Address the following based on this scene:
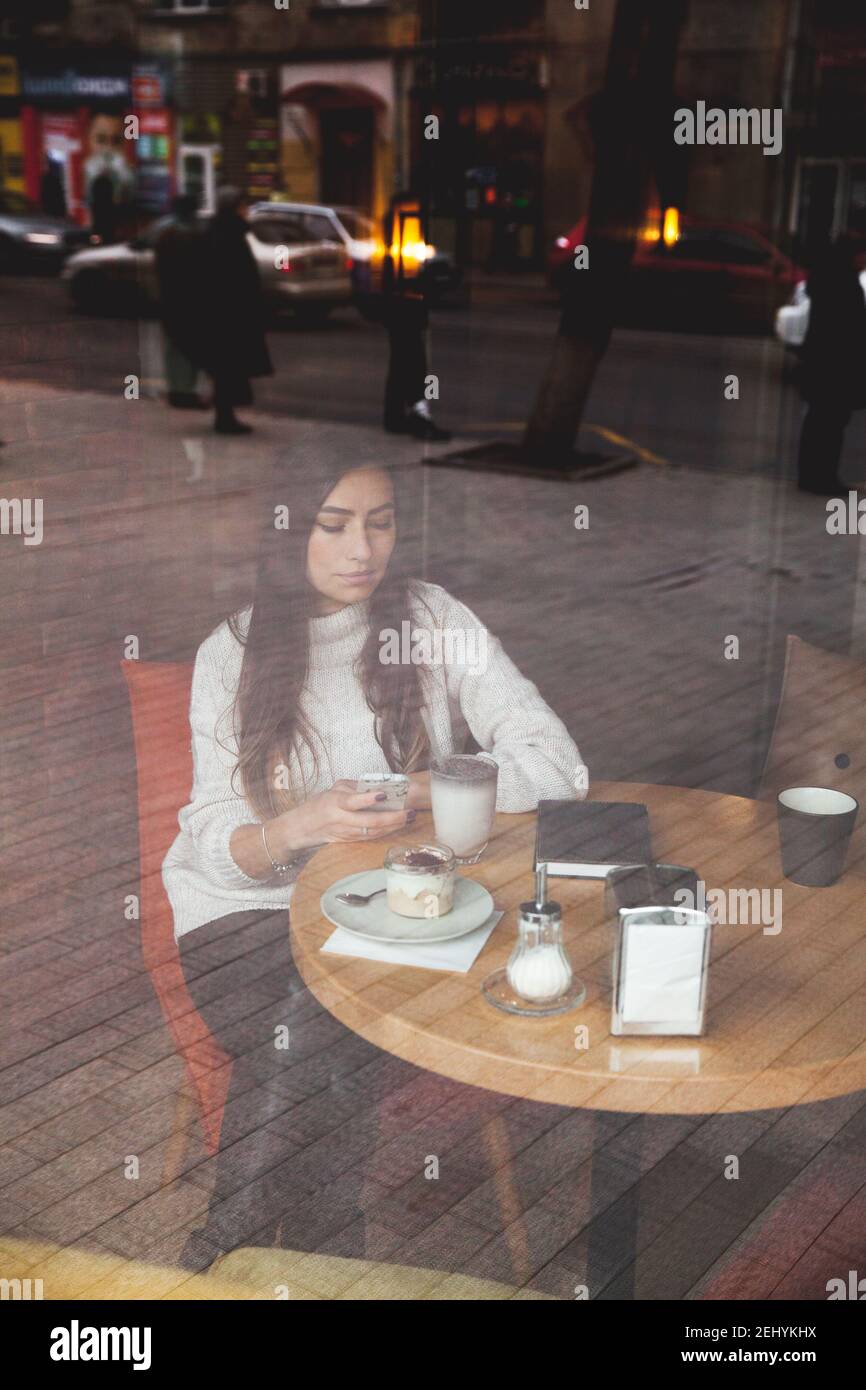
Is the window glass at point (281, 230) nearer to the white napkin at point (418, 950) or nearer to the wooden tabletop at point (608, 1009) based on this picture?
the wooden tabletop at point (608, 1009)

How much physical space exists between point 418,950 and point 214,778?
617 mm

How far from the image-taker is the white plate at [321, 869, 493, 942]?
1763mm

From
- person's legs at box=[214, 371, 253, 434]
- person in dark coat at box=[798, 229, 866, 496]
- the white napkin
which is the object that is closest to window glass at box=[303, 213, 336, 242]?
person's legs at box=[214, 371, 253, 434]

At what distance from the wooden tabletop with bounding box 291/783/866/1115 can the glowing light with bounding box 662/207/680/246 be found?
41.9ft

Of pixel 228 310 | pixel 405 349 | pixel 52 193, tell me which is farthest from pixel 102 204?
pixel 405 349

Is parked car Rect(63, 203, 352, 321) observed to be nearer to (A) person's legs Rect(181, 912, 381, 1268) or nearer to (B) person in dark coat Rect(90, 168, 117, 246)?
(B) person in dark coat Rect(90, 168, 117, 246)

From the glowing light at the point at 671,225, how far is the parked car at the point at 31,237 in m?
8.05

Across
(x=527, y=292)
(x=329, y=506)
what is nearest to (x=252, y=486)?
(x=329, y=506)

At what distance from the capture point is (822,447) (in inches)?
340

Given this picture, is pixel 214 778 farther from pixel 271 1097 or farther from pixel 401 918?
pixel 271 1097

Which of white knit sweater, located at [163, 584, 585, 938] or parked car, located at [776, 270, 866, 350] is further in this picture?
parked car, located at [776, 270, 866, 350]

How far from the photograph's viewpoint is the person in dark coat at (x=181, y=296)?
32.4 ft

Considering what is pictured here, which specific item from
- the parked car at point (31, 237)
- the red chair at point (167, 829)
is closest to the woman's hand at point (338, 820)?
the red chair at point (167, 829)
